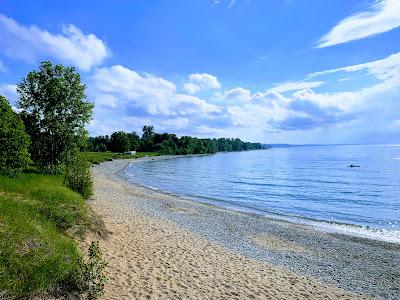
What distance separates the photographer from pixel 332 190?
56031mm

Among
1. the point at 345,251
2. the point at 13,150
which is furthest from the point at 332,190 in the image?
the point at 13,150

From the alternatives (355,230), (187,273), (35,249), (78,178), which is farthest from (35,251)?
(355,230)

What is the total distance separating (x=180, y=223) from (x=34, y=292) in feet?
56.7

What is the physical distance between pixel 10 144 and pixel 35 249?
15.5 m

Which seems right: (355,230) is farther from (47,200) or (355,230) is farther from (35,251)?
(35,251)

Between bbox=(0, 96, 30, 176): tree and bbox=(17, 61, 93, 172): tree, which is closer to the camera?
bbox=(0, 96, 30, 176): tree

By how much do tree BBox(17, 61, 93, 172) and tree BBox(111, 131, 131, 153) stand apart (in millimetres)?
153726

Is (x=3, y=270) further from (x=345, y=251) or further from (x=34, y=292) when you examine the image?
(x=345, y=251)

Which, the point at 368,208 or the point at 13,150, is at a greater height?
the point at 13,150

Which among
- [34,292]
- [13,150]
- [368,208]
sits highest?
[13,150]

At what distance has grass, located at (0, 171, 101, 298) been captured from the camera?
991 cm

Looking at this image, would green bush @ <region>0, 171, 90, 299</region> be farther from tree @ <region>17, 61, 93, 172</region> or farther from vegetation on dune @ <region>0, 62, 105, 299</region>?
tree @ <region>17, 61, 93, 172</region>

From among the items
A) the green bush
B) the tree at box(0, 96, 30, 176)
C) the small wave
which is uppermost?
the tree at box(0, 96, 30, 176)

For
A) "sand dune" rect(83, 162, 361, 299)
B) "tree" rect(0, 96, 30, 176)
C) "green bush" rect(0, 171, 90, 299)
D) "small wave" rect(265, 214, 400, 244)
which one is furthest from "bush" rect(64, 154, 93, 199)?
"small wave" rect(265, 214, 400, 244)
